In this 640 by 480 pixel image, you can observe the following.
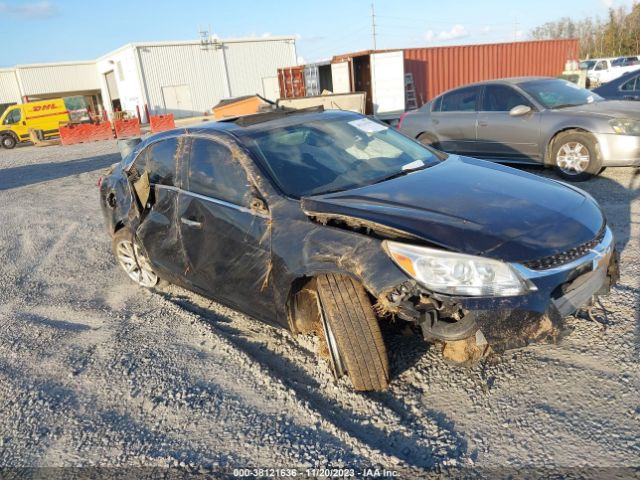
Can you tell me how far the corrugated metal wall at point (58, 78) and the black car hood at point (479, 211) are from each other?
50203 mm

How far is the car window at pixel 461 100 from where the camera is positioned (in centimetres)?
819

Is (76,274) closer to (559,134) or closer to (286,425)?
(286,425)

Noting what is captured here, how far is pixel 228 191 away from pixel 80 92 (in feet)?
171

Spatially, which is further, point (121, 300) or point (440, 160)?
point (121, 300)

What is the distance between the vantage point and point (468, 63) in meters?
22.3

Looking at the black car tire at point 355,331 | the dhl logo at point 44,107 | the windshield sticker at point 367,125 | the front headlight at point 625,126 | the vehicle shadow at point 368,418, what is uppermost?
the dhl logo at point 44,107

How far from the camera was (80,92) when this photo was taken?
4819 centimetres

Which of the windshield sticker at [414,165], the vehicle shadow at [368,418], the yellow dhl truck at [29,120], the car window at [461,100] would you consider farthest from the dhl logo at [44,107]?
the windshield sticker at [414,165]

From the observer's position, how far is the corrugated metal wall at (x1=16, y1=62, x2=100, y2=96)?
44.1 m

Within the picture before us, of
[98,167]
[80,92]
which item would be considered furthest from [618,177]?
[80,92]

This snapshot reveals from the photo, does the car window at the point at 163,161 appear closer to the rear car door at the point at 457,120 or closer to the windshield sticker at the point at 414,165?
the windshield sticker at the point at 414,165

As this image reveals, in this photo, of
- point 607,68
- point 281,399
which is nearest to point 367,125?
point 281,399

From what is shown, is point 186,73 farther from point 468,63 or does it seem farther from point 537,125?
point 537,125

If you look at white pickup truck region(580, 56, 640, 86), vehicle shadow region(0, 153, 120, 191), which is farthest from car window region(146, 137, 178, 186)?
white pickup truck region(580, 56, 640, 86)
